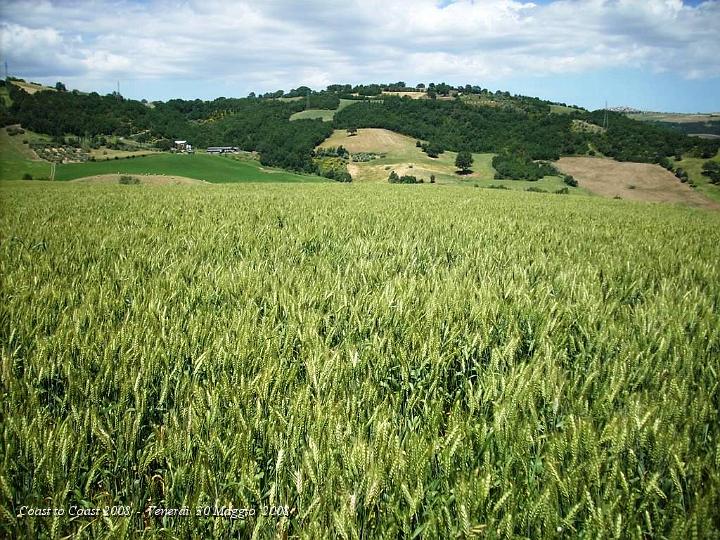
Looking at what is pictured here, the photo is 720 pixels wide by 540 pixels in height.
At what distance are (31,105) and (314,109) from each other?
4068 inches

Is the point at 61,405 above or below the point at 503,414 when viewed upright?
below

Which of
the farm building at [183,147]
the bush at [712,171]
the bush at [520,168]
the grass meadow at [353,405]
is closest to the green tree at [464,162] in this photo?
the bush at [520,168]

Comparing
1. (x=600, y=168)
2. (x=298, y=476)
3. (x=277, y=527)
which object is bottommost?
(x=277, y=527)

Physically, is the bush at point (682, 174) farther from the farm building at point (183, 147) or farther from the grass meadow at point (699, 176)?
the farm building at point (183, 147)

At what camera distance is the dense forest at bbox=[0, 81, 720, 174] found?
124250 mm

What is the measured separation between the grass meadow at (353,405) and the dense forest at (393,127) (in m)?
116

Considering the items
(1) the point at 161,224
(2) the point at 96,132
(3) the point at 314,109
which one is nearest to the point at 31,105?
(2) the point at 96,132

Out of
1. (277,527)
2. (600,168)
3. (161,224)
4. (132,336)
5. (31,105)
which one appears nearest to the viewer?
(277,527)

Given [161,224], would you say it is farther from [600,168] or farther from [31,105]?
[31,105]

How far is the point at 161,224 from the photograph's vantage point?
7.78 metres

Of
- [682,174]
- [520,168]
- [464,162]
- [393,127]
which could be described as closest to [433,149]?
[464,162]

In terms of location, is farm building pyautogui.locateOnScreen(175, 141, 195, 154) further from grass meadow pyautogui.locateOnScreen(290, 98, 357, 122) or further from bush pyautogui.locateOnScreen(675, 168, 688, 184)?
bush pyautogui.locateOnScreen(675, 168, 688, 184)

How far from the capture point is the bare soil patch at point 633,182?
81312mm

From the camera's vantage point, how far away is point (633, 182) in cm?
9312
